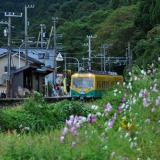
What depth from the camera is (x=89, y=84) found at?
34.1m

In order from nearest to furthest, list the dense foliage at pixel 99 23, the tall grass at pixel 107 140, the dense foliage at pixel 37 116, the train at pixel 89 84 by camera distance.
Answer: the tall grass at pixel 107 140 → the dense foliage at pixel 37 116 → the train at pixel 89 84 → the dense foliage at pixel 99 23

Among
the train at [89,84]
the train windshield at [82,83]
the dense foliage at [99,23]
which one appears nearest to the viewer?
the train at [89,84]

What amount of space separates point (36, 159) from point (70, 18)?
9018 cm

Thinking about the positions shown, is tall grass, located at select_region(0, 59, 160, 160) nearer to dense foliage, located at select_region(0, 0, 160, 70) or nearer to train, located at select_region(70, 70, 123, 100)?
train, located at select_region(70, 70, 123, 100)

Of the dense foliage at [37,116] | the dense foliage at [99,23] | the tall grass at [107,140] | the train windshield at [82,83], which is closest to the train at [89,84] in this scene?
the train windshield at [82,83]

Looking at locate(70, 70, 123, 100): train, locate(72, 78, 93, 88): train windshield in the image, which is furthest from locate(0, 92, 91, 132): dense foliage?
locate(72, 78, 93, 88): train windshield

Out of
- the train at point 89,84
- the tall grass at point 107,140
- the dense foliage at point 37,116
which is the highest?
the tall grass at point 107,140

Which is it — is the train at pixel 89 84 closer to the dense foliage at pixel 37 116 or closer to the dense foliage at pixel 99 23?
the dense foliage at pixel 99 23

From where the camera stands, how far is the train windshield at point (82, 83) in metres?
34.2

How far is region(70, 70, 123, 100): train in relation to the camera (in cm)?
3388

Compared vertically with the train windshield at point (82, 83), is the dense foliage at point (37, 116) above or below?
above

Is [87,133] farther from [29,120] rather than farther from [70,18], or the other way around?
[70,18]

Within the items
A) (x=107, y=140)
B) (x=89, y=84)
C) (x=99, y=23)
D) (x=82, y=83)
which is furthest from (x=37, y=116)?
(x=99, y=23)

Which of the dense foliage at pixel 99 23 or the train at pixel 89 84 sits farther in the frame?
the dense foliage at pixel 99 23
